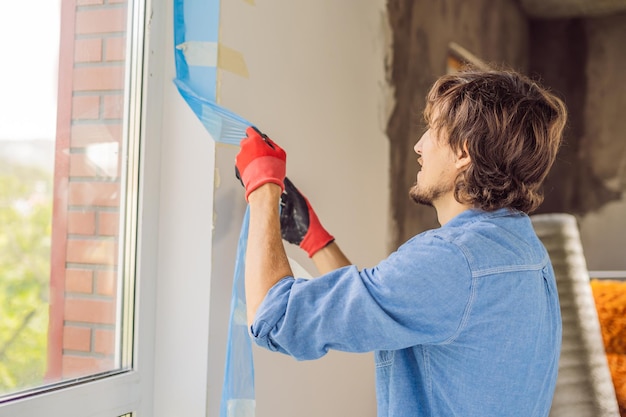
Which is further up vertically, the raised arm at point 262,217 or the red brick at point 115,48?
the red brick at point 115,48

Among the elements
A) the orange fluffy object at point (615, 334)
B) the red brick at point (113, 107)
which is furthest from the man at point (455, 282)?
the orange fluffy object at point (615, 334)

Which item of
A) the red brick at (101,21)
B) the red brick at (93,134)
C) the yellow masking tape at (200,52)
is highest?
the red brick at (101,21)

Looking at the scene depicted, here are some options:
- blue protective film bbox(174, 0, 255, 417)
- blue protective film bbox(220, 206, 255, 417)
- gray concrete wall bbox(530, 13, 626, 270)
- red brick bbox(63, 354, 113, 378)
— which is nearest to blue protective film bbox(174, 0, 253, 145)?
blue protective film bbox(174, 0, 255, 417)

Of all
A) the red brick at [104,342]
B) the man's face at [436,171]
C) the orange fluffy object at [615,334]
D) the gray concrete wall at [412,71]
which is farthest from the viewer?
the gray concrete wall at [412,71]

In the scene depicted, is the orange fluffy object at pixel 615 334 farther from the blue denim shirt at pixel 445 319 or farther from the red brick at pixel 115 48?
the red brick at pixel 115 48

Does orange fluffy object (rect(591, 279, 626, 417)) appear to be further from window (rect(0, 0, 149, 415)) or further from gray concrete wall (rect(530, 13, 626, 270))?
gray concrete wall (rect(530, 13, 626, 270))

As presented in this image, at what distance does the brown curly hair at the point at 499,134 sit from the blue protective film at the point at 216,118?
0.50 m

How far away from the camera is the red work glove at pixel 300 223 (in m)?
1.67

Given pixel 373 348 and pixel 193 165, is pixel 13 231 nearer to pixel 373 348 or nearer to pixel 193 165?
pixel 193 165

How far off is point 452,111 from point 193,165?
630 millimetres

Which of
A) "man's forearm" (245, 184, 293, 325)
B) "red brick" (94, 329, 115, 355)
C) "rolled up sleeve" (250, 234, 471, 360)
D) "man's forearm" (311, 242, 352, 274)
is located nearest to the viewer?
Answer: "rolled up sleeve" (250, 234, 471, 360)

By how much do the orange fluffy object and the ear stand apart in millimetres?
1478

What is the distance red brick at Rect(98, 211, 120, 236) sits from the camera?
1.46 meters

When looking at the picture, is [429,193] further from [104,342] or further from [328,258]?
[104,342]
